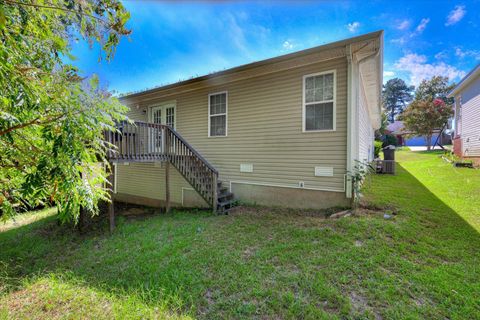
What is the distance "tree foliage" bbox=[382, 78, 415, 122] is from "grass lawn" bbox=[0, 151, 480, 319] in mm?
60950

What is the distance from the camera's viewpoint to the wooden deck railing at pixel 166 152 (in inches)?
237

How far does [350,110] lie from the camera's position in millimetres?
5066

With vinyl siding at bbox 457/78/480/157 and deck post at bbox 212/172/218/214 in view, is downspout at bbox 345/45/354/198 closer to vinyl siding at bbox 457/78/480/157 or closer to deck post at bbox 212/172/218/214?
deck post at bbox 212/172/218/214

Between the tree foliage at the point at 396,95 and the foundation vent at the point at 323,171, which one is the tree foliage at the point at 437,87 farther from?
the foundation vent at the point at 323,171

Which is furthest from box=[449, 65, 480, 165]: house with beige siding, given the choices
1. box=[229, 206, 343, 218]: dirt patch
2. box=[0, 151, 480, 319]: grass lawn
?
box=[229, 206, 343, 218]: dirt patch

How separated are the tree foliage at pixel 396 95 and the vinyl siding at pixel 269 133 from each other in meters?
61.1

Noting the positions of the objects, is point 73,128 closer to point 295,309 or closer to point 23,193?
point 23,193

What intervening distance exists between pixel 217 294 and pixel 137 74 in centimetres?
1261

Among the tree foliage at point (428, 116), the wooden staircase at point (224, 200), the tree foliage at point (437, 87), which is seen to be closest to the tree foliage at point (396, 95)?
the tree foliage at point (437, 87)

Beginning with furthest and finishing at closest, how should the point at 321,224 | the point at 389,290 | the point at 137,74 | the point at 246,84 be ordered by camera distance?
the point at 137,74
the point at 246,84
the point at 321,224
the point at 389,290

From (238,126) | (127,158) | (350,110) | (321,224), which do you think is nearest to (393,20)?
(350,110)

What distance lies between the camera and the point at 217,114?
7305 millimetres

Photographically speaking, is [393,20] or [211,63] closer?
[393,20]

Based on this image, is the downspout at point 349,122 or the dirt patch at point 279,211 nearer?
the downspout at point 349,122
